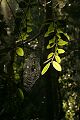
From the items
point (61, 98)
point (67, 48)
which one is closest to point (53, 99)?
point (61, 98)

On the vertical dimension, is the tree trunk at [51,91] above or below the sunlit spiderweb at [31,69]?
below

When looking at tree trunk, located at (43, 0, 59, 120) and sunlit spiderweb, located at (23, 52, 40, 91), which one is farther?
tree trunk, located at (43, 0, 59, 120)

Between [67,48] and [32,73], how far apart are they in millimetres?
1487

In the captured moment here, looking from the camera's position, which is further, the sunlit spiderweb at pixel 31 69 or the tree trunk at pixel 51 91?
the tree trunk at pixel 51 91

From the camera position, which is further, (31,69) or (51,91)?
(51,91)

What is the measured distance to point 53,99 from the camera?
2.84 meters

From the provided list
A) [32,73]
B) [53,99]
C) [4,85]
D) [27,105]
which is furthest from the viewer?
[27,105]

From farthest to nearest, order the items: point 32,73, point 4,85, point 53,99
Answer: point 53,99
point 4,85
point 32,73

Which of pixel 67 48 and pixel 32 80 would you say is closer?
pixel 32 80

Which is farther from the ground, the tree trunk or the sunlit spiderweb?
the sunlit spiderweb

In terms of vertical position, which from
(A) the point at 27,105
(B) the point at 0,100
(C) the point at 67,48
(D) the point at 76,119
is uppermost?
(C) the point at 67,48

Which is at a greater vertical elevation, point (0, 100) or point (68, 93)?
point (0, 100)

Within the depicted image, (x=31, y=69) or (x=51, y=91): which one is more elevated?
(x=31, y=69)

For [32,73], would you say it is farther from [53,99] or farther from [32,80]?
[53,99]
